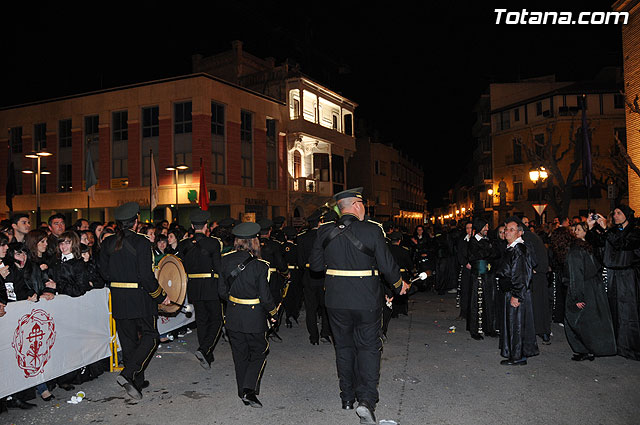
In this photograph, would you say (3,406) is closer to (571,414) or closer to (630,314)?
(571,414)

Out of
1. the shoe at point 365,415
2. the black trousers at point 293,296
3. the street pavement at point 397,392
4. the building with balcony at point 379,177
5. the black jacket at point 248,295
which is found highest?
the building with balcony at point 379,177

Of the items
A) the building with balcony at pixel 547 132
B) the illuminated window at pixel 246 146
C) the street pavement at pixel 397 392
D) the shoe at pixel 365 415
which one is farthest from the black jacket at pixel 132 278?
the building with balcony at pixel 547 132

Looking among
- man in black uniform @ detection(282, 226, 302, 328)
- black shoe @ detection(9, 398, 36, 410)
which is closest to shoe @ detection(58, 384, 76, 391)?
black shoe @ detection(9, 398, 36, 410)

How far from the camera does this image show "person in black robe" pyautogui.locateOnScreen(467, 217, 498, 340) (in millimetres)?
8680

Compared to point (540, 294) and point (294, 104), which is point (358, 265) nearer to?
point (540, 294)

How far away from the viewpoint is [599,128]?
41531 mm

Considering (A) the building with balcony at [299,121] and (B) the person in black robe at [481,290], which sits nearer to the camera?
(B) the person in black robe at [481,290]

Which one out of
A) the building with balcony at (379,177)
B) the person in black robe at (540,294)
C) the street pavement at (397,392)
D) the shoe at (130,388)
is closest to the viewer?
the street pavement at (397,392)

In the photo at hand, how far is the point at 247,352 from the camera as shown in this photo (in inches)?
223

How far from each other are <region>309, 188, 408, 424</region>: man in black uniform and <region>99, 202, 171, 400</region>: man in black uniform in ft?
7.32

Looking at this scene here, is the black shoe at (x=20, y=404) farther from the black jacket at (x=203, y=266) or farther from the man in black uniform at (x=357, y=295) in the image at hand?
the man in black uniform at (x=357, y=295)

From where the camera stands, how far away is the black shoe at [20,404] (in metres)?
5.45

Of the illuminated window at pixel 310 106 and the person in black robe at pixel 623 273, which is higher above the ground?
the illuminated window at pixel 310 106

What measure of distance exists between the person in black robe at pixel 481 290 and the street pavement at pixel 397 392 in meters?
0.65
